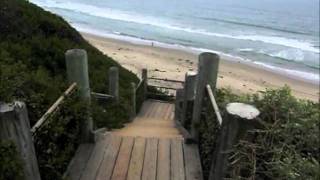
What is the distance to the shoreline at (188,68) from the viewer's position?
23188 millimetres

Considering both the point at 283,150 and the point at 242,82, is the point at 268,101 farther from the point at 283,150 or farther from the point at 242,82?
the point at 242,82

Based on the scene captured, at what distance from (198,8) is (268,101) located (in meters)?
67.6

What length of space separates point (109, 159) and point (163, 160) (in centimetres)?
64

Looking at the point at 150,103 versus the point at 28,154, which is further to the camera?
the point at 150,103

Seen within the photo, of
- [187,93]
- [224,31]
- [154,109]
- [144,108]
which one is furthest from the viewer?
[224,31]

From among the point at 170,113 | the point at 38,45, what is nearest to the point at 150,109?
the point at 170,113

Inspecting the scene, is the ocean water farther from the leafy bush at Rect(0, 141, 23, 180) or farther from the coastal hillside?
the leafy bush at Rect(0, 141, 23, 180)

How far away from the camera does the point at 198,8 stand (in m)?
69.2

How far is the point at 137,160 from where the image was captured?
4.88 metres

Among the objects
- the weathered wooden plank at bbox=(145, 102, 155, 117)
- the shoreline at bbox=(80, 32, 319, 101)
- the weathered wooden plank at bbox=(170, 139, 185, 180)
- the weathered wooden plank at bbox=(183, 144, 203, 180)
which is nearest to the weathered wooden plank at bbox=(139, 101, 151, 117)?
the weathered wooden plank at bbox=(145, 102, 155, 117)

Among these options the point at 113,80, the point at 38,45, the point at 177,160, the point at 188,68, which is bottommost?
the point at 188,68

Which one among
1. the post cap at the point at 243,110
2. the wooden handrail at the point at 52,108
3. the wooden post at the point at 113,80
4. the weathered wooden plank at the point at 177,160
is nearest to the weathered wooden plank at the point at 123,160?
the weathered wooden plank at the point at 177,160

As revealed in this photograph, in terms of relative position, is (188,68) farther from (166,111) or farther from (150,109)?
(166,111)

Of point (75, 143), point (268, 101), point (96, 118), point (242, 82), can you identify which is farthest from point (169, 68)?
point (268, 101)
